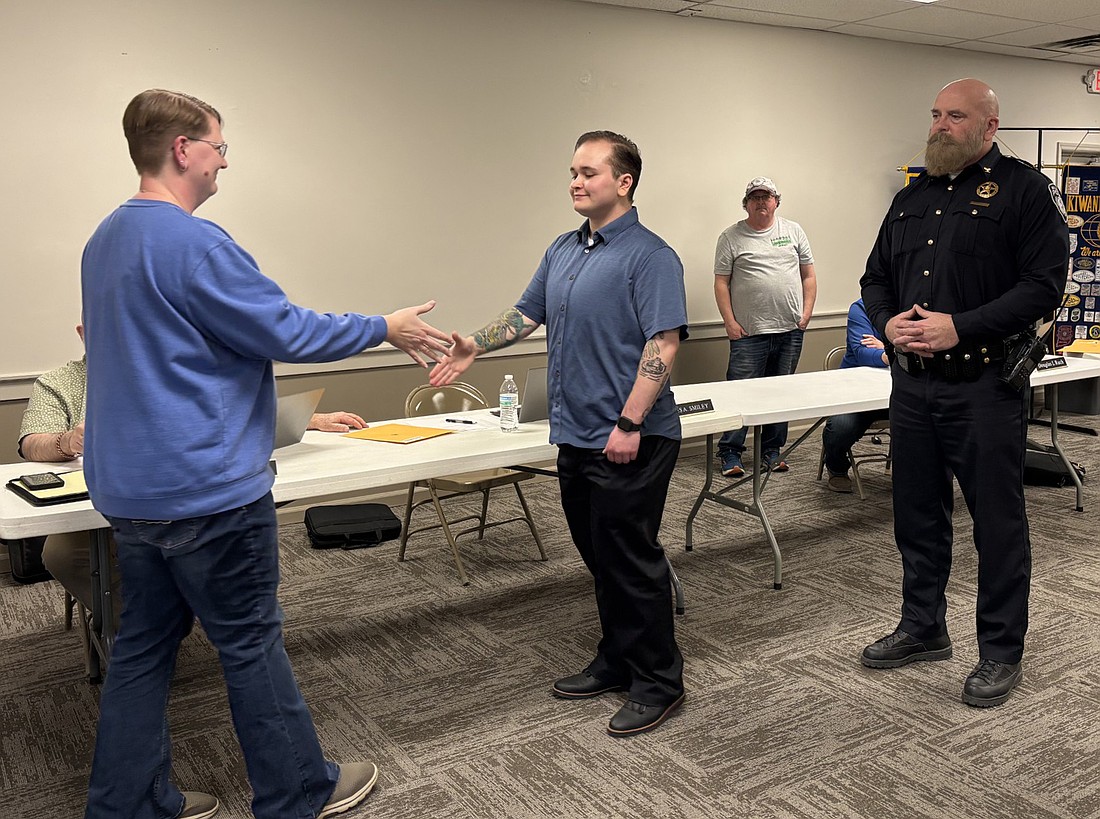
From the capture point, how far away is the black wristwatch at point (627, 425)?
261 centimetres

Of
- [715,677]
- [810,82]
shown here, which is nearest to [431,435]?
[715,677]

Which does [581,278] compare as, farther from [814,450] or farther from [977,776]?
[814,450]

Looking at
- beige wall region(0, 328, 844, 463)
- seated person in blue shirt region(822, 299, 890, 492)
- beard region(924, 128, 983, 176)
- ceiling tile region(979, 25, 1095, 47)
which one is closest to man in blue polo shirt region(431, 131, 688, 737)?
beard region(924, 128, 983, 176)

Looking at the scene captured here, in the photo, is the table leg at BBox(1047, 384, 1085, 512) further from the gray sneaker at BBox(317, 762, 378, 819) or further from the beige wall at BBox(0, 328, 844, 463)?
the gray sneaker at BBox(317, 762, 378, 819)

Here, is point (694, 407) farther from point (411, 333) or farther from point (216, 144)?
point (216, 144)

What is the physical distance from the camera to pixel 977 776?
2.53 metres

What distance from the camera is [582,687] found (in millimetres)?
3020

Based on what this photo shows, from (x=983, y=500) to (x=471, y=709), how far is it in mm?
1638

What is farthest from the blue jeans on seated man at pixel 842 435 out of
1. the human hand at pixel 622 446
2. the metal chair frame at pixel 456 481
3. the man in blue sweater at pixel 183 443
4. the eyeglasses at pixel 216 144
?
the eyeglasses at pixel 216 144

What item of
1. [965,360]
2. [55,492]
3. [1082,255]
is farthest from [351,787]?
[1082,255]

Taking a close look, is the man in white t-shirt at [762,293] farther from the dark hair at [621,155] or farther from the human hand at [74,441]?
the human hand at [74,441]

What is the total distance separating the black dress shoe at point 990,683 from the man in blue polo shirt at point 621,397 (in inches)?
34.4

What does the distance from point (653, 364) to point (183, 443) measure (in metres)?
1.20

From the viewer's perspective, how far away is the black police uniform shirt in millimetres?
2732
